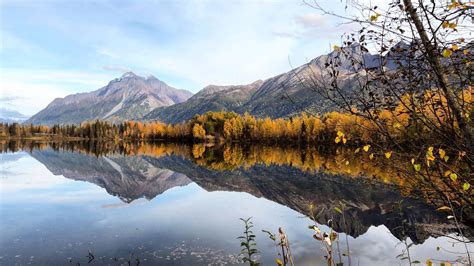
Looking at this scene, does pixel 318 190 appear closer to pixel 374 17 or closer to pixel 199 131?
pixel 374 17

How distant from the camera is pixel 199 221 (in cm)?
2230

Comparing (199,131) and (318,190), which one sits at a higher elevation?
(199,131)

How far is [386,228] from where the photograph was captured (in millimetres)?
21234

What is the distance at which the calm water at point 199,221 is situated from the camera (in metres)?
15.2

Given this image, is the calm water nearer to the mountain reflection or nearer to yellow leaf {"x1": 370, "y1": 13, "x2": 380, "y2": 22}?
the mountain reflection

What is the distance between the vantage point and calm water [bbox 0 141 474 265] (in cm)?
1516

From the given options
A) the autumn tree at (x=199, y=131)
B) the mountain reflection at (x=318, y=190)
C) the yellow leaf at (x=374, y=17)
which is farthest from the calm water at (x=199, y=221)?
the autumn tree at (x=199, y=131)

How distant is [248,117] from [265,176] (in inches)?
4213

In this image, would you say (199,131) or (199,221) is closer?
(199,221)

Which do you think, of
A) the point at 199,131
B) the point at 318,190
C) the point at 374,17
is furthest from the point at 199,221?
the point at 199,131

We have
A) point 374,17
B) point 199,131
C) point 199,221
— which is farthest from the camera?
point 199,131

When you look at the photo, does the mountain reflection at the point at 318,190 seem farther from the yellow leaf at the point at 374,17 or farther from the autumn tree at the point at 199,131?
the autumn tree at the point at 199,131

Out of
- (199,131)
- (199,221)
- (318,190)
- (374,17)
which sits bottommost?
(199,221)

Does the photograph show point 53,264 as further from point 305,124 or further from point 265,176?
point 305,124
